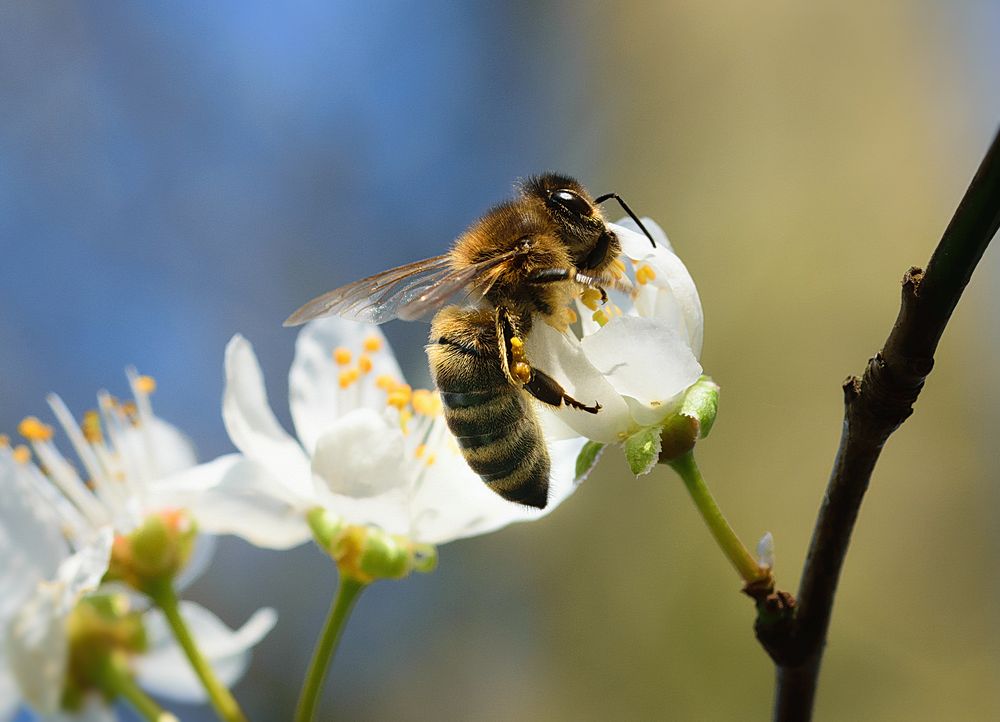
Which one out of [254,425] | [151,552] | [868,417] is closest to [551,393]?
[868,417]

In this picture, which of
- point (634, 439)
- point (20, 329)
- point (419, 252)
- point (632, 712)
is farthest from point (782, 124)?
point (634, 439)

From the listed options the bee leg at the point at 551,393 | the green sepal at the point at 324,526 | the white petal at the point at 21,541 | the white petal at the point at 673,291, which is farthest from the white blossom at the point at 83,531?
the white petal at the point at 673,291

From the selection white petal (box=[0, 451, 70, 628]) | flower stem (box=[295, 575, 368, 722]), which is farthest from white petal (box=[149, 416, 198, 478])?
flower stem (box=[295, 575, 368, 722])

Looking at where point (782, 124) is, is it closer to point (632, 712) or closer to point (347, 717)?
point (632, 712)

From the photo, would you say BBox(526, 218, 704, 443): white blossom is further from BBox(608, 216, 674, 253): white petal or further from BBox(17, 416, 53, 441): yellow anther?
BBox(17, 416, 53, 441): yellow anther

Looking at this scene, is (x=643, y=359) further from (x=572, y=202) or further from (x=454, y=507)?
(x=454, y=507)

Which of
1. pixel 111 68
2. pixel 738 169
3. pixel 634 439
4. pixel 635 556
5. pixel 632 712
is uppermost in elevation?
pixel 111 68
